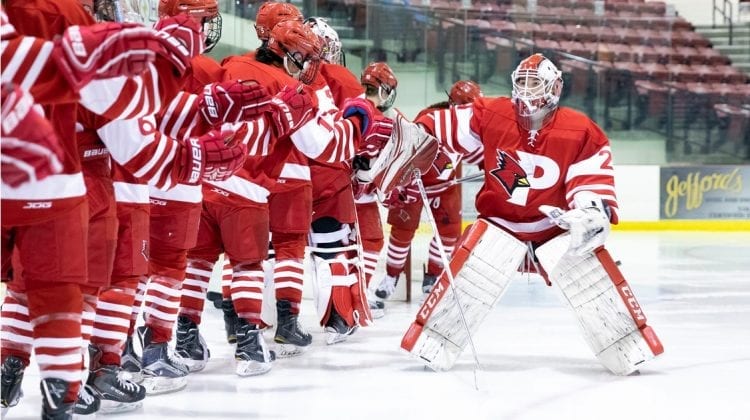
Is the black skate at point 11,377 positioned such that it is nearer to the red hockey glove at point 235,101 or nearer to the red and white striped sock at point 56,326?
the red and white striped sock at point 56,326

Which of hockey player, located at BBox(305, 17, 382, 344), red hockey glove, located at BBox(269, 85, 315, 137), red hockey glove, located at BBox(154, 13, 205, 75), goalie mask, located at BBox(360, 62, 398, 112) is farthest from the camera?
goalie mask, located at BBox(360, 62, 398, 112)

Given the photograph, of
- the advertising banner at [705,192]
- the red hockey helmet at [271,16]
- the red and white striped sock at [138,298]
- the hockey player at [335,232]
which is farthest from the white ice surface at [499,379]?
the advertising banner at [705,192]

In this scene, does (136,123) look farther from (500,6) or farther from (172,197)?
(500,6)

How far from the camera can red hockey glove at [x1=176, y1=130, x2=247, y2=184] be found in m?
2.78

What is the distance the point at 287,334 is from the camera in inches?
164

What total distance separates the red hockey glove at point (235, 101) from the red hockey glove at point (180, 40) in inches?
20.5

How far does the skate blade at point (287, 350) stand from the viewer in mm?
4133

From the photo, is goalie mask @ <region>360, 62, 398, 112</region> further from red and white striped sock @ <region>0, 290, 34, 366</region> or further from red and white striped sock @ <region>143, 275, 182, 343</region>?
A: red and white striped sock @ <region>0, 290, 34, 366</region>

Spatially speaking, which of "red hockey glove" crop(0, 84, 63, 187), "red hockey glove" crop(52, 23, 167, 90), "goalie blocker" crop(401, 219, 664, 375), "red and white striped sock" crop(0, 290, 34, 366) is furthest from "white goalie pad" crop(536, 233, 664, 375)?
"red hockey glove" crop(0, 84, 63, 187)

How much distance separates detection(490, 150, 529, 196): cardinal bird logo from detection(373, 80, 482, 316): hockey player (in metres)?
1.64

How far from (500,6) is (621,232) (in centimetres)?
232

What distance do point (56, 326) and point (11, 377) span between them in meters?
0.52

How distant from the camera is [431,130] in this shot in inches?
159

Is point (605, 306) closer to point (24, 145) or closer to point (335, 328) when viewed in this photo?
point (335, 328)
